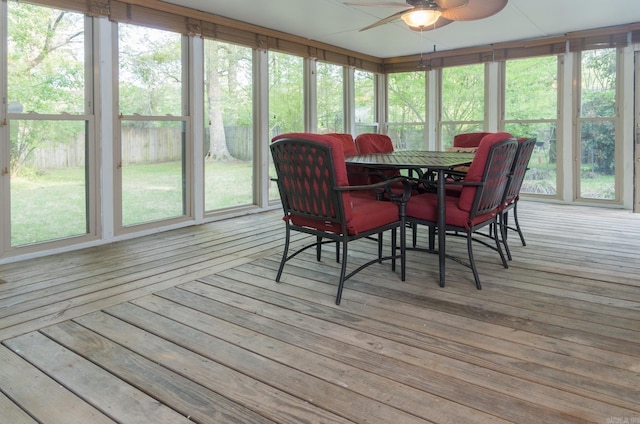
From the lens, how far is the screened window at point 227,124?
5219mm

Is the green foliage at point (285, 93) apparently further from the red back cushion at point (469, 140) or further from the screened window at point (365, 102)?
the red back cushion at point (469, 140)

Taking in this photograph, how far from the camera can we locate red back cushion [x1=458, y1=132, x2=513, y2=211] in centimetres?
266

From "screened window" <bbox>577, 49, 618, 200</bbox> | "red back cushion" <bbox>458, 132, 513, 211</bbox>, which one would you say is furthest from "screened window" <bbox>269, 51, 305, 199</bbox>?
"screened window" <bbox>577, 49, 618, 200</bbox>

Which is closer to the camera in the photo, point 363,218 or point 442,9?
point 363,218

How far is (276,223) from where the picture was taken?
5.13 meters

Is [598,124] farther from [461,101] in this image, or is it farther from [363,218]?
[363,218]

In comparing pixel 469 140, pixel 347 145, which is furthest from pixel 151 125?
pixel 469 140

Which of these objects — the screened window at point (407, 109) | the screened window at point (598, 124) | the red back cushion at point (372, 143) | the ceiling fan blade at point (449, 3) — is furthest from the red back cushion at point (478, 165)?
the screened window at point (407, 109)

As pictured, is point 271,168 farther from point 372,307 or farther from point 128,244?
point 372,307

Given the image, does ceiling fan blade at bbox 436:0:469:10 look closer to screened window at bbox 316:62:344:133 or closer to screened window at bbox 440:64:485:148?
screened window at bbox 316:62:344:133

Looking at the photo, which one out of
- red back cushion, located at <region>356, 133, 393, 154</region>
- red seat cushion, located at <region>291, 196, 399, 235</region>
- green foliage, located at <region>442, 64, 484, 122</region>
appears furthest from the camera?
green foliage, located at <region>442, 64, 484, 122</region>

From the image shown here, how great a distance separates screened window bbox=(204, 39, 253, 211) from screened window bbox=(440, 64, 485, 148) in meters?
3.40

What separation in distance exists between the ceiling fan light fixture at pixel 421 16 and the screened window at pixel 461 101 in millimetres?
3682

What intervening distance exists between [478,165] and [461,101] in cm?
491
